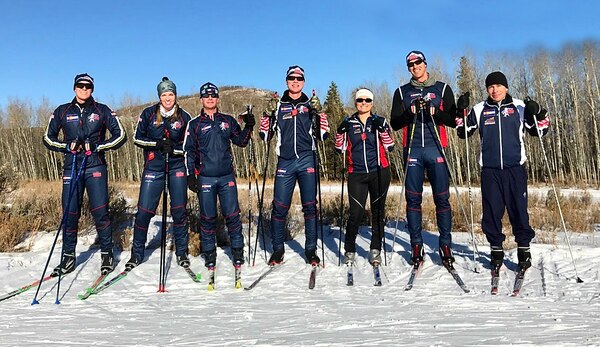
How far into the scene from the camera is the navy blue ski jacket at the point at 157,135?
20.8ft

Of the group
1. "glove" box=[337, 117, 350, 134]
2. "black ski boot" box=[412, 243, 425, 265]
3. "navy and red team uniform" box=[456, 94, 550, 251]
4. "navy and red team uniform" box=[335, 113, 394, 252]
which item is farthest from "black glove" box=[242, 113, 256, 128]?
"navy and red team uniform" box=[456, 94, 550, 251]

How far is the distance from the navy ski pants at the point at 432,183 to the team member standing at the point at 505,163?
20.8 inches

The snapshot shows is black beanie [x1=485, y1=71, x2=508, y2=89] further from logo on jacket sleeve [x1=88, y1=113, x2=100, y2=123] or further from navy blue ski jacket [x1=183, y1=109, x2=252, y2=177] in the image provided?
logo on jacket sleeve [x1=88, y1=113, x2=100, y2=123]

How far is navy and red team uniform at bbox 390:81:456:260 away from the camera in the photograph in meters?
5.91

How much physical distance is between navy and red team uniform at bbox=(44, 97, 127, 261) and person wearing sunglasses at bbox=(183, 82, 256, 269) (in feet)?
3.91

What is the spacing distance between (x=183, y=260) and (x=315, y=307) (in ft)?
8.82

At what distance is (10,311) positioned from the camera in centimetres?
459

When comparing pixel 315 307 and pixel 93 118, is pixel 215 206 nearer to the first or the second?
pixel 93 118

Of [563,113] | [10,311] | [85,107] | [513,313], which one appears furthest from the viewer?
[563,113]

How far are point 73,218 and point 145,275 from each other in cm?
131

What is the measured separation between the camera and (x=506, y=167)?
17.9 feet

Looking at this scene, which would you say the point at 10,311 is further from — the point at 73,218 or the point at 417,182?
the point at 417,182

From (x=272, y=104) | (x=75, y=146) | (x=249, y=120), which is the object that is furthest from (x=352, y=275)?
(x=75, y=146)

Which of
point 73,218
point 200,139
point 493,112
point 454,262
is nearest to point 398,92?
point 493,112
